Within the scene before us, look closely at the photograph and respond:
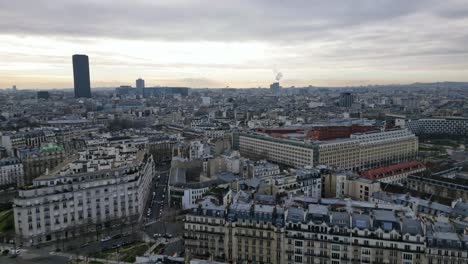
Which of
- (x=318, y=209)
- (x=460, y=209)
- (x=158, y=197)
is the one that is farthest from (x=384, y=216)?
(x=158, y=197)

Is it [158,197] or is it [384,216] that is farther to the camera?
[158,197]

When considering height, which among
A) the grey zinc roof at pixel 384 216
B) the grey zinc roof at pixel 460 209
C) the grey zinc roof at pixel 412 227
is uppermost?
the grey zinc roof at pixel 384 216

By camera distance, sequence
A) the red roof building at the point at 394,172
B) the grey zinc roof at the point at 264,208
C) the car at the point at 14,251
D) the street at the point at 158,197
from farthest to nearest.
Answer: the red roof building at the point at 394,172 → the street at the point at 158,197 → the car at the point at 14,251 → the grey zinc roof at the point at 264,208

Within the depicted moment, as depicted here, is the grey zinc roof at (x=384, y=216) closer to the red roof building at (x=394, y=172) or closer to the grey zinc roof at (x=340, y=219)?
the grey zinc roof at (x=340, y=219)

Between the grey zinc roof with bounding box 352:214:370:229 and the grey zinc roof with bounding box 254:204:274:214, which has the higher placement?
the grey zinc roof with bounding box 254:204:274:214

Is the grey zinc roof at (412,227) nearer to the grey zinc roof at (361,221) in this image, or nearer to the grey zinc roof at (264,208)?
the grey zinc roof at (361,221)

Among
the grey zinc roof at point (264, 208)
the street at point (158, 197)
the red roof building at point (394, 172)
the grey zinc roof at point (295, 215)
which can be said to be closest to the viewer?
the grey zinc roof at point (295, 215)

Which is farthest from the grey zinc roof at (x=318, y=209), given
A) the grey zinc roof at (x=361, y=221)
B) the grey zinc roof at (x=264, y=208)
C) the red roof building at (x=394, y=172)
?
the red roof building at (x=394, y=172)

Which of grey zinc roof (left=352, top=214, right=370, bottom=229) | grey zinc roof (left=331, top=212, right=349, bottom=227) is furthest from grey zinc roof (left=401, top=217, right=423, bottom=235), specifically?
grey zinc roof (left=331, top=212, right=349, bottom=227)

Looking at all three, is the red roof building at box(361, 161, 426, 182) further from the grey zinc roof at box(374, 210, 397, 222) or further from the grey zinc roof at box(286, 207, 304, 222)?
the grey zinc roof at box(286, 207, 304, 222)

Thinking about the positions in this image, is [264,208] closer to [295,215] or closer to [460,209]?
[295,215]

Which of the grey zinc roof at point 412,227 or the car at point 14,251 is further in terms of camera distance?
the car at point 14,251

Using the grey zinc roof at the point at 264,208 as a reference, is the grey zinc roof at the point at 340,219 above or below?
below
